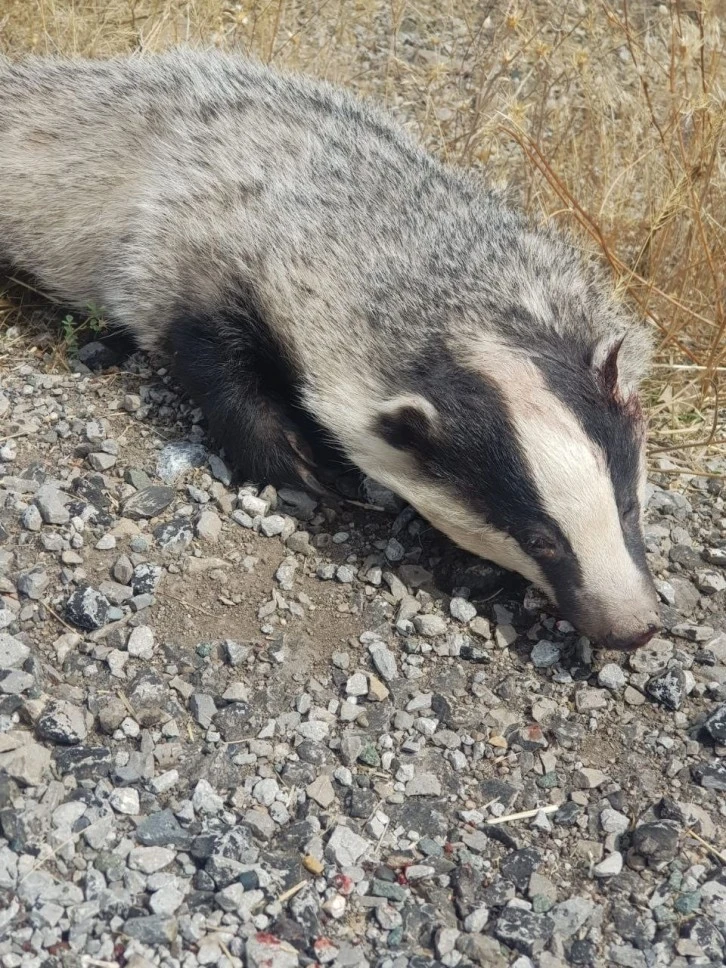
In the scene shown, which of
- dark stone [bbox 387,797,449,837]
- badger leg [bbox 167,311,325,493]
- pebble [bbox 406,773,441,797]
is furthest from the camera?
badger leg [bbox 167,311,325,493]

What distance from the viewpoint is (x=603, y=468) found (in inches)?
140

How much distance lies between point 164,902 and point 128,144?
3367mm

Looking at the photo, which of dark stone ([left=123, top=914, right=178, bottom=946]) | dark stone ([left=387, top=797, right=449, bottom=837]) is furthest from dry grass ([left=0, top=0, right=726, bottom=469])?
dark stone ([left=123, top=914, right=178, bottom=946])

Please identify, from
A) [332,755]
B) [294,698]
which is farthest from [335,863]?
[294,698]

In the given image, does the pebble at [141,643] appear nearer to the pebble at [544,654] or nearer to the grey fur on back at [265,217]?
the grey fur on back at [265,217]

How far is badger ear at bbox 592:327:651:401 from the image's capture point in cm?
376

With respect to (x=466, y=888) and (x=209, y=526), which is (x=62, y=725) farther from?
(x=466, y=888)

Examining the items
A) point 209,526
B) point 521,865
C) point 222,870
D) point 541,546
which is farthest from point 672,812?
point 209,526

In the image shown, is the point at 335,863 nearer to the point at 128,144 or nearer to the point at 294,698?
the point at 294,698

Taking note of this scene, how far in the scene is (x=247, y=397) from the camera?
4320 mm

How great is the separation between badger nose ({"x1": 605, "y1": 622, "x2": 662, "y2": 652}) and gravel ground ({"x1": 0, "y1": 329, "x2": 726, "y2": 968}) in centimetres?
19

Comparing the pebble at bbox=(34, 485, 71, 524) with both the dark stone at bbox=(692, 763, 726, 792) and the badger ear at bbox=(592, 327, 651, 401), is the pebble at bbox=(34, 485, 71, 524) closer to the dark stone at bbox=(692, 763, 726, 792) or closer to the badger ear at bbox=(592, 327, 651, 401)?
the badger ear at bbox=(592, 327, 651, 401)

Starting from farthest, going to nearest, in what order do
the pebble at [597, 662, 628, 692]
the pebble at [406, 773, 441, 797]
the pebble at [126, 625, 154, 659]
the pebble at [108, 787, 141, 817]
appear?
the pebble at [597, 662, 628, 692], the pebble at [126, 625, 154, 659], the pebble at [406, 773, 441, 797], the pebble at [108, 787, 141, 817]

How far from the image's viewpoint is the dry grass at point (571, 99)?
496 cm
